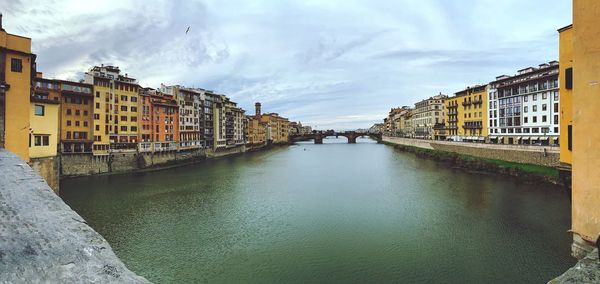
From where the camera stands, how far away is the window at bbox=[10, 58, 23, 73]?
1600 cm

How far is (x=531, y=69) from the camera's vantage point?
49750 millimetres

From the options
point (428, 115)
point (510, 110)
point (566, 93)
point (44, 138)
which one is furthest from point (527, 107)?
point (44, 138)

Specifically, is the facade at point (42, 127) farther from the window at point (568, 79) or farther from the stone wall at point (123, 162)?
the window at point (568, 79)

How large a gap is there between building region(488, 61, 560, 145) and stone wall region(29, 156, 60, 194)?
182 ft

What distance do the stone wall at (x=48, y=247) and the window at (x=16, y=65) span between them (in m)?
15.4

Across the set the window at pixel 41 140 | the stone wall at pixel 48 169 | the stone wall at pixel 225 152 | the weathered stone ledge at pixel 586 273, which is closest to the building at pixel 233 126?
the stone wall at pixel 225 152

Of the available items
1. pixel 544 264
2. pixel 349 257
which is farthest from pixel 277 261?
pixel 544 264

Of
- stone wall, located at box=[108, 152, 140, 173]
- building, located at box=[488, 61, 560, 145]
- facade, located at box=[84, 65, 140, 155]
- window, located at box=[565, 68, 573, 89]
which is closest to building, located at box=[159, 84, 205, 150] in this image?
facade, located at box=[84, 65, 140, 155]

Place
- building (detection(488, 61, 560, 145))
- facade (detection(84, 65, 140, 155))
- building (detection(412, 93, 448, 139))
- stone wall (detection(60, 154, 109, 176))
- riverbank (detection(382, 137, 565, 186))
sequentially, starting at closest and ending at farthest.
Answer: riverbank (detection(382, 137, 565, 186)), stone wall (detection(60, 154, 109, 176)), facade (detection(84, 65, 140, 155)), building (detection(488, 61, 560, 145)), building (detection(412, 93, 448, 139))

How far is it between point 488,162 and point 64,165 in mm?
54306

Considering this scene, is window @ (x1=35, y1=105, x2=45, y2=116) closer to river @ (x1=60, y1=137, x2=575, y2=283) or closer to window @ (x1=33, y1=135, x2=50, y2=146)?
window @ (x1=33, y1=135, x2=50, y2=146)

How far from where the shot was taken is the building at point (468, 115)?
56053 mm

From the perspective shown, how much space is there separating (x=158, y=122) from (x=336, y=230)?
40700mm

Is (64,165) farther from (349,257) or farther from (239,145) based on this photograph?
(239,145)
